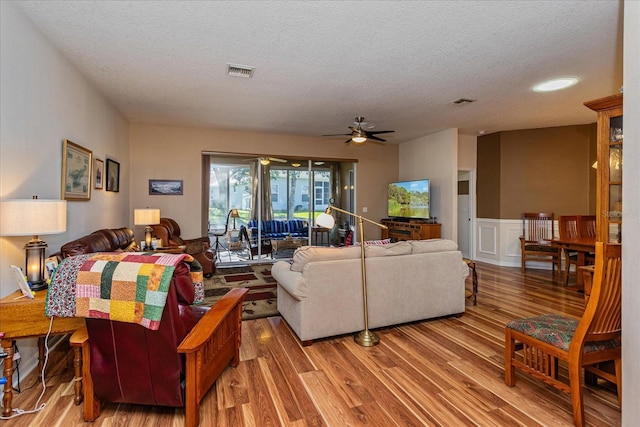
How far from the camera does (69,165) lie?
10.3 ft

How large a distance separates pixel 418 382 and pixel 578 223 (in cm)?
460

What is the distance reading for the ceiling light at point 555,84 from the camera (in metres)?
3.72

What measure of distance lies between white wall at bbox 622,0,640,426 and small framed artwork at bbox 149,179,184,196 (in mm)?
6326

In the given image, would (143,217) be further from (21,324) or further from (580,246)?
(580,246)

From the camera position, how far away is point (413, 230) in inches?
255

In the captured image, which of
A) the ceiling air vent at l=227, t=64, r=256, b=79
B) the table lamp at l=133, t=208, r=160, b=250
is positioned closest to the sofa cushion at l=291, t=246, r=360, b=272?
the ceiling air vent at l=227, t=64, r=256, b=79

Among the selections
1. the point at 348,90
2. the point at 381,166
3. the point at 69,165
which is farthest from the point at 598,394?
the point at 381,166

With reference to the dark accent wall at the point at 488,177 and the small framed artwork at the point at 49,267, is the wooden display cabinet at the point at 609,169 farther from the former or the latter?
the small framed artwork at the point at 49,267

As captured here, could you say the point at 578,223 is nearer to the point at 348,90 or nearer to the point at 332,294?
the point at 348,90

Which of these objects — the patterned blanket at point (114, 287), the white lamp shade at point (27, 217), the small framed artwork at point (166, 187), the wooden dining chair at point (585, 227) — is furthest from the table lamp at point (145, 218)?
the wooden dining chair at point (585, 227)

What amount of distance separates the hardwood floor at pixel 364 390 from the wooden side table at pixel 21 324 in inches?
11.7

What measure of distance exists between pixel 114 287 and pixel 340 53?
107 inches

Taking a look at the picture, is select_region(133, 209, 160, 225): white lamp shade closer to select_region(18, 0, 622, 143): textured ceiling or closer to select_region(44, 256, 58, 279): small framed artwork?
select_region(18, 0, 622, 143): textured ceiling

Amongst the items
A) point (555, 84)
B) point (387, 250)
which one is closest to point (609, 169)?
point (555, 84)
